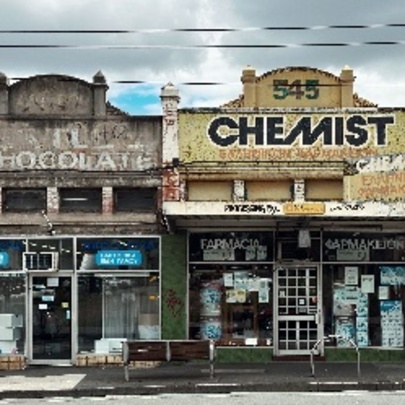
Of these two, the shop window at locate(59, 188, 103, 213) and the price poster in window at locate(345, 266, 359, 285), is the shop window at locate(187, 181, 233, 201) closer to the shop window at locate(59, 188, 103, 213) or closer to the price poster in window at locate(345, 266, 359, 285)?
the shop window at locate(59, 188, 103, 213)

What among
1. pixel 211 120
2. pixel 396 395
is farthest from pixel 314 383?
pixel 211 120

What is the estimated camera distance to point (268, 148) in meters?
22.2

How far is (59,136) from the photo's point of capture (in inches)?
879

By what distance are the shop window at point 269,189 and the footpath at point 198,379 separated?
3.89 meters

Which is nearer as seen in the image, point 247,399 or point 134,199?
point 247,399

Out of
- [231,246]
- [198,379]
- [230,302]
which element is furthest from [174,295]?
[198,379]

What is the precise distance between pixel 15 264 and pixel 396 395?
31.5ft

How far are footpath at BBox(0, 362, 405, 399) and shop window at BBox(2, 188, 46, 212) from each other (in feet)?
12.3

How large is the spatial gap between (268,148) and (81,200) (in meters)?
4.60

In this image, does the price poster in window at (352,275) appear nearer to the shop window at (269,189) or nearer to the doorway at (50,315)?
the shop window at (269,189)

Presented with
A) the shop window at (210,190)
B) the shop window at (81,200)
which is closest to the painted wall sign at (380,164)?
the shop window at (210,190)

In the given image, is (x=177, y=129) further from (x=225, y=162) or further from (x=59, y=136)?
(x=59, y=136)

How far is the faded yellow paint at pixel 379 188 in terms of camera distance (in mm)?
21344

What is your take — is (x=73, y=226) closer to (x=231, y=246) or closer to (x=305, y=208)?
(x=231, y=246)
